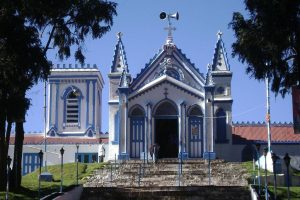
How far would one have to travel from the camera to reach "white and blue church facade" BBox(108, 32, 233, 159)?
4006 centimetres

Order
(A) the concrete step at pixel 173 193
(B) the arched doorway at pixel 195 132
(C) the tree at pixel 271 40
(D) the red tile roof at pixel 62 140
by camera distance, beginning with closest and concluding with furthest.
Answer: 1. (C) the tree at pixel 271 40
2. (A) the concrete step at pixel 173 193
3. (B) the arched doorway at pixel 195 132
4. (D) the red tile roof at pixel 62 140

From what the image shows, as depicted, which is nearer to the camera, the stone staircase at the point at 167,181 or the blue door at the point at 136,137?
the stone staircase at the point at 167,181

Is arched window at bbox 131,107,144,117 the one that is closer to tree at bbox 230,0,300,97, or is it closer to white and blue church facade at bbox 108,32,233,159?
white and blue church facade at bbox 108,32,233,159

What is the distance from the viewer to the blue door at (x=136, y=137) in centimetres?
4047

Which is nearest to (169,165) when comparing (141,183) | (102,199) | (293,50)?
(141,183)

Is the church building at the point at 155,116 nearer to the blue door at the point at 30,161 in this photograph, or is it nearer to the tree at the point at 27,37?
the blue door at the point at 30,161

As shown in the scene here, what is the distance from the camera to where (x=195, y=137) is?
40188 millimetres

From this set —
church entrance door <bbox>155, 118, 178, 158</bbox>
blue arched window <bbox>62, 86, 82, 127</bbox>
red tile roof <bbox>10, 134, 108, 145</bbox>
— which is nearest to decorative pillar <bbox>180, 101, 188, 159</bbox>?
church entrance door <bbox>155, 118, 178, 158</bbox>

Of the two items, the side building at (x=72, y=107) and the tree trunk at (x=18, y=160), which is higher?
the side building at (x=72, y=107)

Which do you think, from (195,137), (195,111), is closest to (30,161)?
(195,137)

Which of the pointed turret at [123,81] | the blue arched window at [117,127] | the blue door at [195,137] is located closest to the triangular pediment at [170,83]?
the pointed turret at [123,81]

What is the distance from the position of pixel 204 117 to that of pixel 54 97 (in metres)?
14.3

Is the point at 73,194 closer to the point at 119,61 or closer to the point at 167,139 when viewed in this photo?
the point at 167,139

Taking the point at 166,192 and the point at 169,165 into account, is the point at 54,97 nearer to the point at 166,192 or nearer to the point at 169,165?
the point at 169,165
